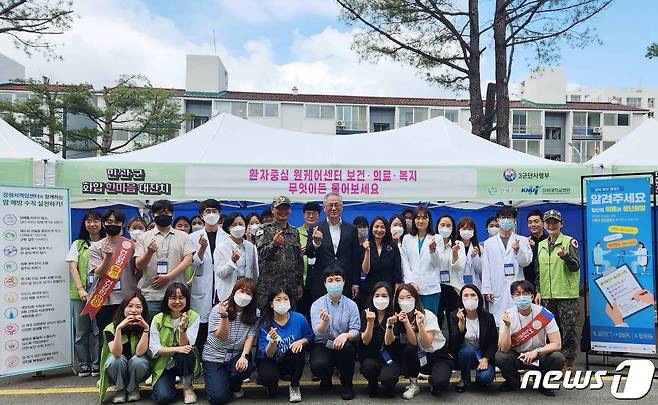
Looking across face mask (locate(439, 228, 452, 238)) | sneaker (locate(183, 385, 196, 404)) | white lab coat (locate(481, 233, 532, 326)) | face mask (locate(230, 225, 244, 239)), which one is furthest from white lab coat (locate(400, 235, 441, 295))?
sneaker (locate(183, 385, 196, 404))

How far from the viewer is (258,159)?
22.4 ft

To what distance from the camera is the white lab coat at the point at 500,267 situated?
5125 mm

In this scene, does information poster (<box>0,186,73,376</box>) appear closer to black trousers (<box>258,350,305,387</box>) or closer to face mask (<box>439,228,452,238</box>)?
black trousers (<box>258,350,305,387</box>)

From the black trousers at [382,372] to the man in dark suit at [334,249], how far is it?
84 cm

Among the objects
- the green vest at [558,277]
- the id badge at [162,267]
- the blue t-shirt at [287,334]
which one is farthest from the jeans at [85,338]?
the green vest at [558,277]

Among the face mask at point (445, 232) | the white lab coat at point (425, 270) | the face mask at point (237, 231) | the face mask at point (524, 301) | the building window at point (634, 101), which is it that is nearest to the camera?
the face mask at point (524, 301)

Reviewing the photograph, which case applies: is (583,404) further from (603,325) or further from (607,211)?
(607,211)

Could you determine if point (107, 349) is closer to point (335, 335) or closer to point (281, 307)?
point (281, 307)

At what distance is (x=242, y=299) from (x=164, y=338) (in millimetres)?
697

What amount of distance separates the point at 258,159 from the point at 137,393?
137 inches

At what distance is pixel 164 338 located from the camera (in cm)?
415

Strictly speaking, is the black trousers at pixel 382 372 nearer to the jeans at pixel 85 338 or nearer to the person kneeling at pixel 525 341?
the person kneeling at pixel 525 341

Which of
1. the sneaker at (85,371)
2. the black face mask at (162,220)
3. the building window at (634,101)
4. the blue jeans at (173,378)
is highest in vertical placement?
the building window at (634,101)

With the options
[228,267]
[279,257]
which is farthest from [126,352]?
[279,257]
